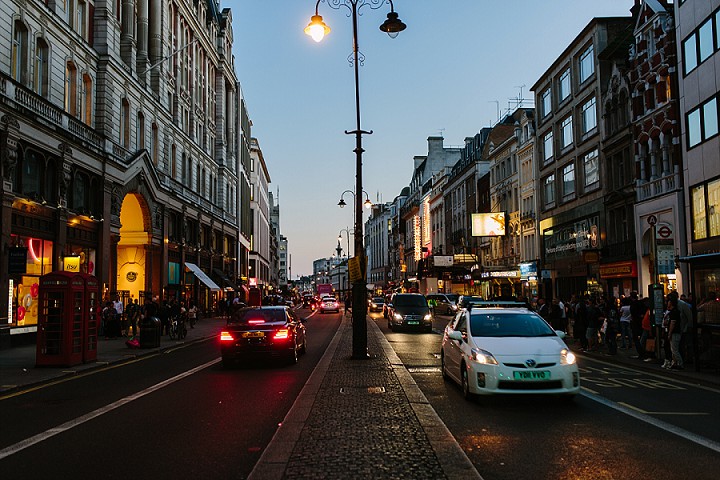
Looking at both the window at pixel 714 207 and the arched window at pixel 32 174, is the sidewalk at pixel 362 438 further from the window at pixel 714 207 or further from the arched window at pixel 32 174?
the window at pixel 714 207

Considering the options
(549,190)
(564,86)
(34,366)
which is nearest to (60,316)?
(34,366)

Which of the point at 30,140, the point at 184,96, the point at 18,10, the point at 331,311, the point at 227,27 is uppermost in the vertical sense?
the point at 227,27

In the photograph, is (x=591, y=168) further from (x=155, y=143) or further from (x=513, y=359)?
(x=513, y=359)

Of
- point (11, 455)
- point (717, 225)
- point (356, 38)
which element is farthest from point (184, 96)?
point (11, 455)

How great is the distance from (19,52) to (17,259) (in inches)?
319

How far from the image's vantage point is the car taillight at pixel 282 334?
640 inches

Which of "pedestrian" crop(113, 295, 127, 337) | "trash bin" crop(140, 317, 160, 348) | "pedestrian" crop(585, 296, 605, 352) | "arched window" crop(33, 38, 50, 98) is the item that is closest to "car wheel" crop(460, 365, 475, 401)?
"pedestrian" crop(585, 296, 605, 352)

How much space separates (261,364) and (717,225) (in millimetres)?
18469

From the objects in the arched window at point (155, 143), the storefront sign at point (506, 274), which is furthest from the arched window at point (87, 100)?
the storefront sign at point (506, 274)

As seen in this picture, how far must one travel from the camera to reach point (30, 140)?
23984 mm

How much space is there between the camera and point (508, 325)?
38.5ft

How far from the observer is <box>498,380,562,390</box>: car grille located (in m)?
10.0

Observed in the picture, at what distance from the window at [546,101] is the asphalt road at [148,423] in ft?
118

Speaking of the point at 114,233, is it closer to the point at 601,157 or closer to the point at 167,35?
the point at 167,35
